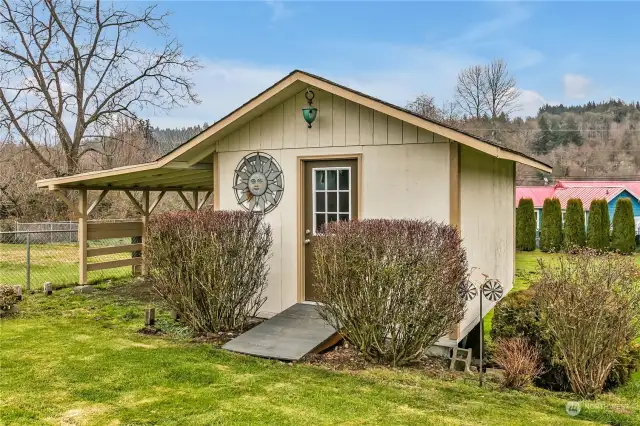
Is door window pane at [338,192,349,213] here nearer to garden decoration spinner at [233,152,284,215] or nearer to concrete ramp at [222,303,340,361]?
garden decoration spinner at [233,152,284,215]

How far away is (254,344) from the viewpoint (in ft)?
19.1

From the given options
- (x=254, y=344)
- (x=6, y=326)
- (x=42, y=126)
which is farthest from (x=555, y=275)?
(x=42, y=126)

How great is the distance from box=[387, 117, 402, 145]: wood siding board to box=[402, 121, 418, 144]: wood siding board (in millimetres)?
54

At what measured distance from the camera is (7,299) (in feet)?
24.5

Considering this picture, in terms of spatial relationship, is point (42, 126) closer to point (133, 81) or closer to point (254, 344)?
point (133, 81)

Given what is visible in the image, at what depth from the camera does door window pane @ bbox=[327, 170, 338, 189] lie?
691 cm

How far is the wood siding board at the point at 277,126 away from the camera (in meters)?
7.18

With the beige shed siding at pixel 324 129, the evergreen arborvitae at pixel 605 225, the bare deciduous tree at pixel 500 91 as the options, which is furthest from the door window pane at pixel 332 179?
the bare deciduous tree at pixel 500 91

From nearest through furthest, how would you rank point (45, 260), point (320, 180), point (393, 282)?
1. point (393, 282)
2. point (320, 180)
3. point (45, 260)

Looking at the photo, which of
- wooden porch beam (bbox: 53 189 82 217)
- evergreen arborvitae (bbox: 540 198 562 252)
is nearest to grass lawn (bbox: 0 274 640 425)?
wooden porch beam (bbox: 53 189 82 217)

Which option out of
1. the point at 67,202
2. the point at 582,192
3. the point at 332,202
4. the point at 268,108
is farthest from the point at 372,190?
the point at 582,192

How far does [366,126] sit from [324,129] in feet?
2.01

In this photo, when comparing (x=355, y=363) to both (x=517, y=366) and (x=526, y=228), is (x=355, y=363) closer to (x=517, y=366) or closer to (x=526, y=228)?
(x=517, y=366)

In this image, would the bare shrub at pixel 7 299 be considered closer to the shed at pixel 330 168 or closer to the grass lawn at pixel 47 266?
the shed at pixel 330 168
